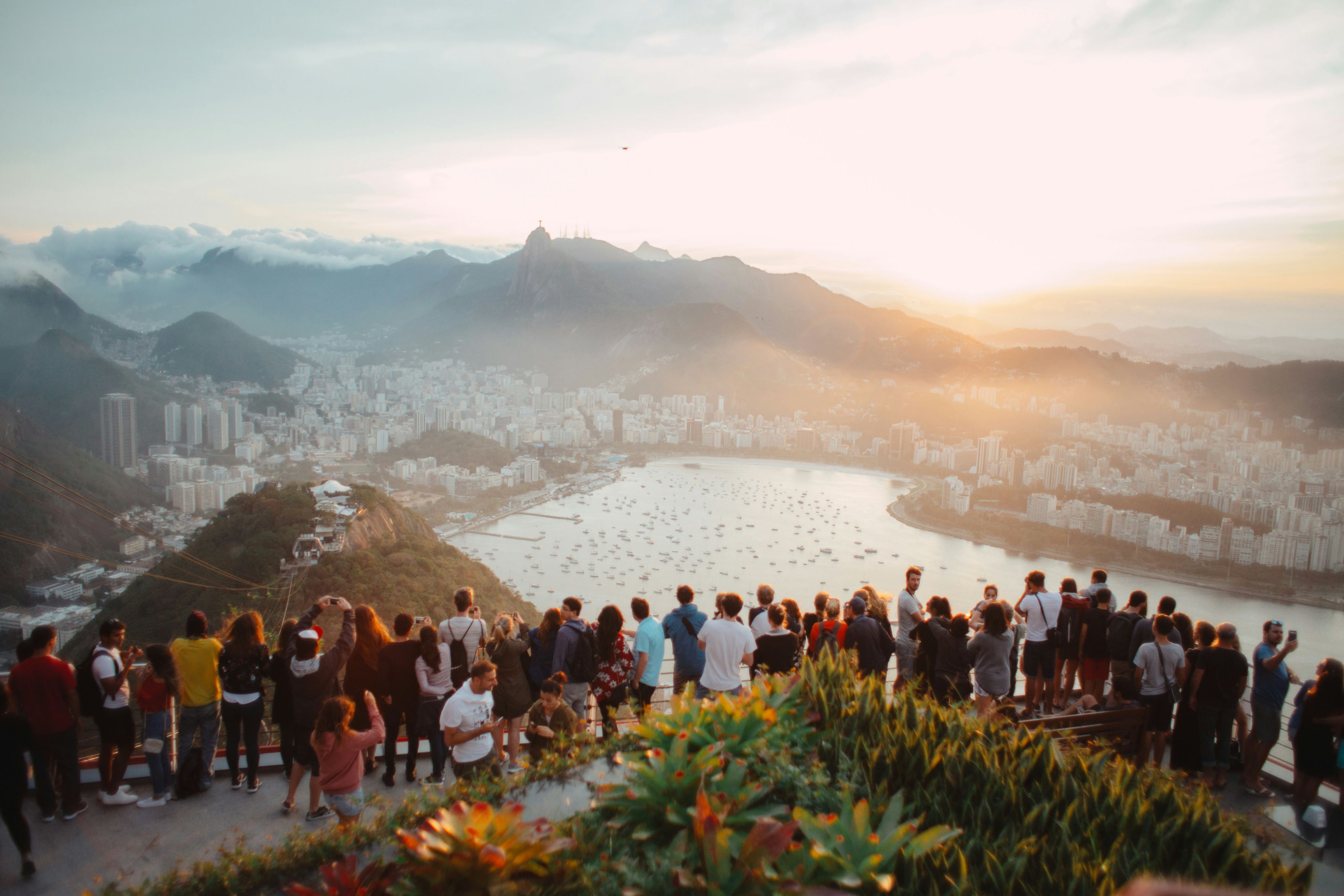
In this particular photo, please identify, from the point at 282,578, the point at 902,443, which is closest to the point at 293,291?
the point at 902,443

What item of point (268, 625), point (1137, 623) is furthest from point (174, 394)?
point (1137, 623)

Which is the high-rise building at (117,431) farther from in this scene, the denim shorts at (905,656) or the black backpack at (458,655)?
the denim shorts at (905,656)

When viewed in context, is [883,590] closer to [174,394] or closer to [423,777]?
[423,777]

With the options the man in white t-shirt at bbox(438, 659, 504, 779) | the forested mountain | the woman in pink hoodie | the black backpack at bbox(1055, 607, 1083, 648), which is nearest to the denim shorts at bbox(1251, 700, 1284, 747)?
the black backpack at bbox(1055, 607, 1083, 648)

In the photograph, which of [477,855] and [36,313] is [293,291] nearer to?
[36,313]

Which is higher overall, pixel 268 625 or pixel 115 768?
pixel 115 768

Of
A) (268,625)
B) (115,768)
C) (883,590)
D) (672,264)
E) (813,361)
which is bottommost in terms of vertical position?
(883,590)

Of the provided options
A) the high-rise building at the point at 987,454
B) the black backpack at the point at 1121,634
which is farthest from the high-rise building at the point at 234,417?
the black backpack at the point at 1121,634
